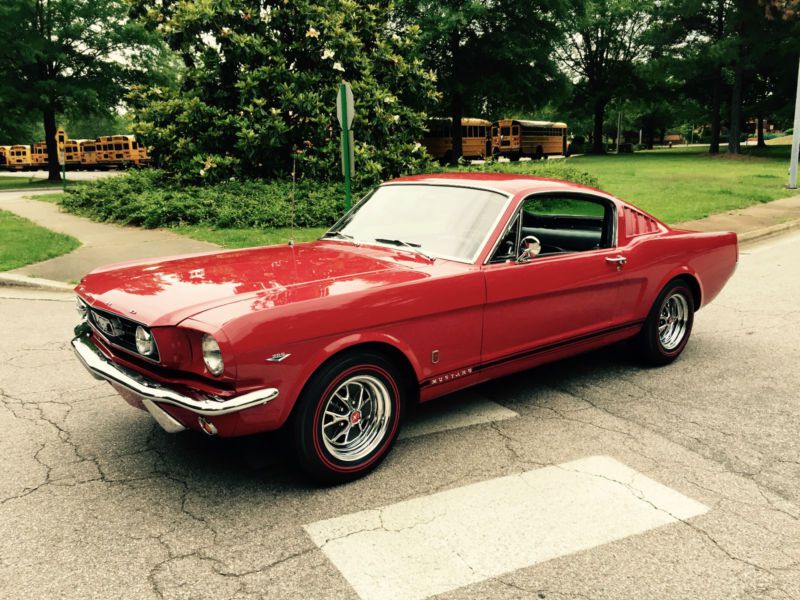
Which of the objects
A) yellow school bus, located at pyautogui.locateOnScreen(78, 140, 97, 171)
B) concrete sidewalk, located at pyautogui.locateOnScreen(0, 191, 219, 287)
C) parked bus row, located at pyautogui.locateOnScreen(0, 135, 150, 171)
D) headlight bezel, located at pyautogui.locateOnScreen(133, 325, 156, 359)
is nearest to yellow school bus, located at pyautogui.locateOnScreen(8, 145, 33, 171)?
parked bus row, located at pyautogui.locateOnScreen(0, 135, 150, 171)

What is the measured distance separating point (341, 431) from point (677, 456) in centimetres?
188

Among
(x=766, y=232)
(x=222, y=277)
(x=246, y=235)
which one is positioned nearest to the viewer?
(x=222, y=277)

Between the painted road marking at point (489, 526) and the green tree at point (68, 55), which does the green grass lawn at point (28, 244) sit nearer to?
the painted road marking at point (489, 526)

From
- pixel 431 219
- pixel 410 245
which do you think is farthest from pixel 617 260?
pixel 410 245

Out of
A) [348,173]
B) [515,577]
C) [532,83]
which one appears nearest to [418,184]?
[515,577]

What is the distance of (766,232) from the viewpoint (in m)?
12.7

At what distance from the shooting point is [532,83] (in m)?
36.7

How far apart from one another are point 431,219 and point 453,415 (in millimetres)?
1272

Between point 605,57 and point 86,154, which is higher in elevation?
point 605,57

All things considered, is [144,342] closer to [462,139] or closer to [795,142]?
[795,142]

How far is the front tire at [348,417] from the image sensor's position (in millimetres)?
3244

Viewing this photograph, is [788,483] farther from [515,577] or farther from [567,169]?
[567,169]

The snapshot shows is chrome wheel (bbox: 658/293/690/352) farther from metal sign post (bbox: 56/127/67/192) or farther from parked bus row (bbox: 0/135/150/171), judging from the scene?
parked bus row (bbox: 0/135/150/171)

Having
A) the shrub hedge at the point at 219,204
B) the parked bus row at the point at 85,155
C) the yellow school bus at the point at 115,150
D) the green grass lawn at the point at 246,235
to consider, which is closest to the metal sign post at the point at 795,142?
the shrub hedge at the point at 219,204
